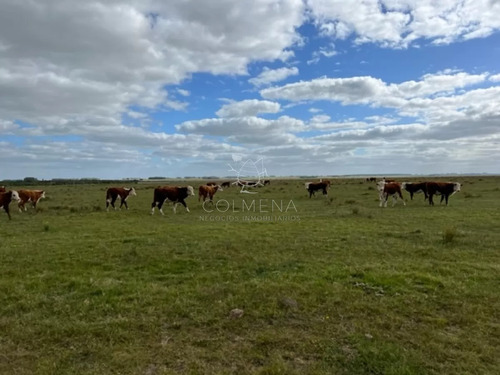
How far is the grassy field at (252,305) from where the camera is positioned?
4.77 metres

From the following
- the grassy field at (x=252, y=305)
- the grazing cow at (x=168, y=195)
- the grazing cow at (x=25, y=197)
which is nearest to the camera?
the grassy field at (x=252, y=305)

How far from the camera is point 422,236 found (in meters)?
12.6

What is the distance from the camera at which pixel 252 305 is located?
253 inches

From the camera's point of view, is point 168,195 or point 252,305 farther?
point 168,195

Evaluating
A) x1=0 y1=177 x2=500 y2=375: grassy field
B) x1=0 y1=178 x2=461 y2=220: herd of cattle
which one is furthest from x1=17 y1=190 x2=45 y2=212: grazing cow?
x1=0 y1=177 x2=500 y2=375: grassy field

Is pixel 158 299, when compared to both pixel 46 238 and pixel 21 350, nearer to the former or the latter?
pixel 21 350

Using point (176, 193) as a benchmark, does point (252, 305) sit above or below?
below

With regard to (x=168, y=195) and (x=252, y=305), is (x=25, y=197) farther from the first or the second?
(x=252, y=305)

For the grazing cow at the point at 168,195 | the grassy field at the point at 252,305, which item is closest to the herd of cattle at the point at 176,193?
the grazing cow at the point at 168,195

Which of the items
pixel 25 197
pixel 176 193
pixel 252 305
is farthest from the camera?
pixel 25 197

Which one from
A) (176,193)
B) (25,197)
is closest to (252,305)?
(176,193)

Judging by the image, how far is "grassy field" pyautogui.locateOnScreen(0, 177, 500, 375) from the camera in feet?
15.6

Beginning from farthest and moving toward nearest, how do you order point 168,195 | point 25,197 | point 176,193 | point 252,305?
1. point 25,197
2. point 176,193
3. point 168,195
4. point 252,305

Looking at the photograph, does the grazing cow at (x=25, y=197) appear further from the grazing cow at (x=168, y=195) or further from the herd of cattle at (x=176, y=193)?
the grazing cow at (x=168, y=195)
